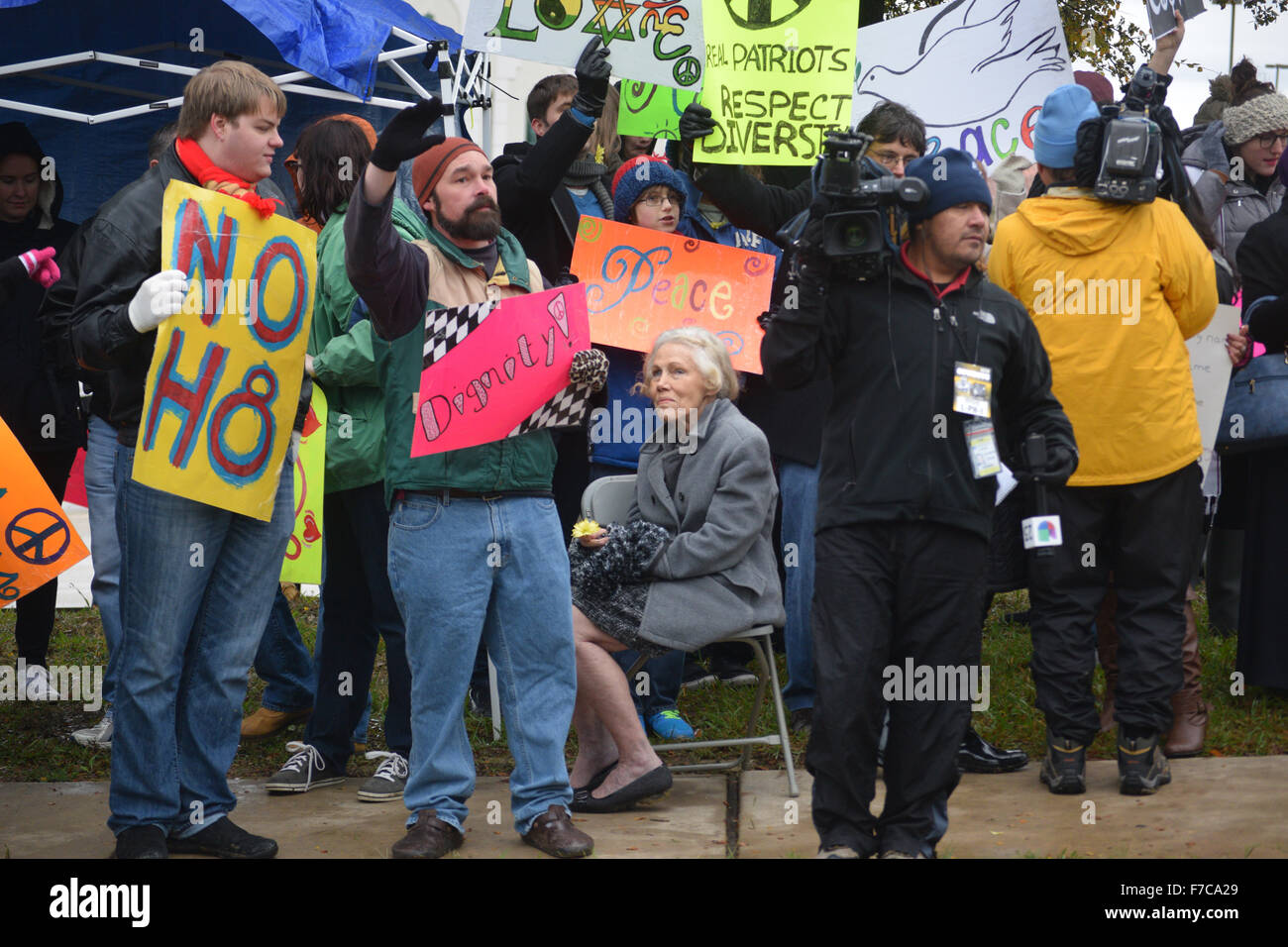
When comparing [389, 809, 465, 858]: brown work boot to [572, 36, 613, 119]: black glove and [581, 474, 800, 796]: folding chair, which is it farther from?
[572, 36, 613, 119]: black glove

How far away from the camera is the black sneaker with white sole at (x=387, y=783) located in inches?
210

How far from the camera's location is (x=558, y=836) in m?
4.61

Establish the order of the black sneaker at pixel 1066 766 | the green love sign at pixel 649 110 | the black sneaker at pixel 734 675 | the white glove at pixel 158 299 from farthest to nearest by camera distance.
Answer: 1. the black sneaker at pixel 734 675
2. the green love sign at pixel 649 110
3. the black sneaker at pixel 1066 766
4. the white glove at pixel 158 299

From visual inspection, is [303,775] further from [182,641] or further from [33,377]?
[33,377]

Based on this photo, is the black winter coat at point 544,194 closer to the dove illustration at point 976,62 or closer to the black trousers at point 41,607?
the dove illustration at point 976,62

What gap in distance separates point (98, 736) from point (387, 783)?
161 centimetres

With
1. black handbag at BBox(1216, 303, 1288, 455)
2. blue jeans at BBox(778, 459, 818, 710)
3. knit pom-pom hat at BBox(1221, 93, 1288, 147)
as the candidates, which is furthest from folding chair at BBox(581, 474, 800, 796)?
knit pom-pom hat at BBox(1221, 93, 1288, 147)

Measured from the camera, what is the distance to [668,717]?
6.10 m

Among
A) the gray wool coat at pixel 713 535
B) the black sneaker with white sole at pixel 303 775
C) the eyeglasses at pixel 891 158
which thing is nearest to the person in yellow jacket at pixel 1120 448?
the eyeglasses at pixel 891 158

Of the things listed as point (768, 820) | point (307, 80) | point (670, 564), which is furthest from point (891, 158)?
point (307, 80)

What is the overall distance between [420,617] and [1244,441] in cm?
363

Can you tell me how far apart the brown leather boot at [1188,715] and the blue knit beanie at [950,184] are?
216 centimetres

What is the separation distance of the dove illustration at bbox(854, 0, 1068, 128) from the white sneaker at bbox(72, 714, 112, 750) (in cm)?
460

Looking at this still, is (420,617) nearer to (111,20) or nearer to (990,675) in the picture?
(990,675)
